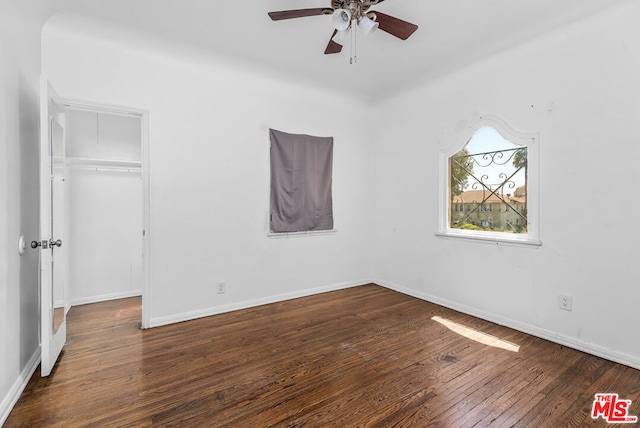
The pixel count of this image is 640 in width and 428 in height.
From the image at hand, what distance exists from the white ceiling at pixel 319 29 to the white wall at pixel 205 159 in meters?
0.27

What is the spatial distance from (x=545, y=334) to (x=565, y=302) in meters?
0.34

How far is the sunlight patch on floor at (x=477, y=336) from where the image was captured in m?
2.63

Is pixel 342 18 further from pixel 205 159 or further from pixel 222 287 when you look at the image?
pixel 222 287

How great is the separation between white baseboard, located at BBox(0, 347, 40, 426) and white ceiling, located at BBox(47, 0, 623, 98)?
2.58 meters

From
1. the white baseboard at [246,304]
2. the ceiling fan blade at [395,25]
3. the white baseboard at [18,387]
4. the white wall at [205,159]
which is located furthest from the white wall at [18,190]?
the ceiling fan blade at [395,25]

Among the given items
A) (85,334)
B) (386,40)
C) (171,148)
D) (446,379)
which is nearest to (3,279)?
(85,334)

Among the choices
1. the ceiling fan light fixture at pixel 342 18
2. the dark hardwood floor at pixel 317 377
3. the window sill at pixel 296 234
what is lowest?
the dark hardwood floor at pixel 317 377

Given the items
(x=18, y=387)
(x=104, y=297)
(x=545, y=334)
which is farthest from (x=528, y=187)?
(x=104, y=297)

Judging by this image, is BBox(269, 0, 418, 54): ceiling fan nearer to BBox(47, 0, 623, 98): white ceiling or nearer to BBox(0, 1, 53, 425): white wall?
BBox(47, 0, 623, 98): white ceiling

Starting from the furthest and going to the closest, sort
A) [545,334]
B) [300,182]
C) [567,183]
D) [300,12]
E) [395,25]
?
1. [300,182]
2. [545,334]
3. [567,183]
4. [395,25]
5. [300,12]

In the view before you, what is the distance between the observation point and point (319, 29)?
273 centimetres

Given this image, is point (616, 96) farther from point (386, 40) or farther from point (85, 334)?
point (85, 334)

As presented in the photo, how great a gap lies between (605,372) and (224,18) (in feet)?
12.7

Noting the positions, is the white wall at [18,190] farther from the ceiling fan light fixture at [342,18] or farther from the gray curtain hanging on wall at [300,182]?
the gray curtain hanging on wall at [300,182]
